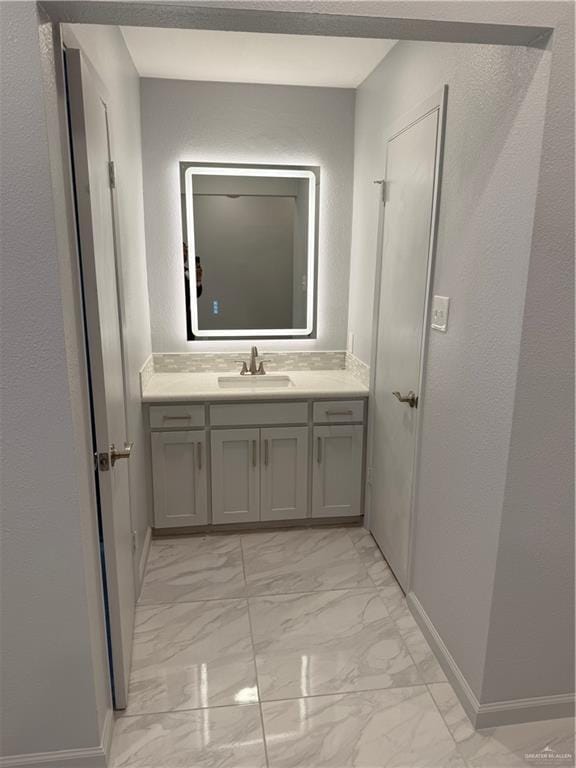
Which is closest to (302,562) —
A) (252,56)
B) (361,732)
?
(361,732)

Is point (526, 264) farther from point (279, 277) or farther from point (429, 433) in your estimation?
point (279, 277)

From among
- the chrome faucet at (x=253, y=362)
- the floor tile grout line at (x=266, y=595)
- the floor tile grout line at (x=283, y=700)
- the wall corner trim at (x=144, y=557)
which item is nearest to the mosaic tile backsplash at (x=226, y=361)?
the chrome faucet at (x=253, y=362)

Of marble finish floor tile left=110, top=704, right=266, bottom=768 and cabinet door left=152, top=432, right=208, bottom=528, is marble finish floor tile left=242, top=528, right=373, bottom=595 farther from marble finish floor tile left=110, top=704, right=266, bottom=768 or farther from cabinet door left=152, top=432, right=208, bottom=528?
marble finish floor tile left=110, top=704, right=266, bottom=768

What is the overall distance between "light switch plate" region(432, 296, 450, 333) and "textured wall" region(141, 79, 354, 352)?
4.44ft

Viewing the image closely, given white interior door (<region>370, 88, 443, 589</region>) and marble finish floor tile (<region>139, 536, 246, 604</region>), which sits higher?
white interior door (<region>370, 88, 443, 589</region>)

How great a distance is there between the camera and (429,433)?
80.4 inches

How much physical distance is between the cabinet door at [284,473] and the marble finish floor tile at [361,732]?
1168mm

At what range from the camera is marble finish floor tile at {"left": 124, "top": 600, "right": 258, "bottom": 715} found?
1835 mm

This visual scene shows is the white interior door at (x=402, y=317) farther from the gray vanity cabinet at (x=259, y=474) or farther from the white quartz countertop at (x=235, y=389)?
the gray vanity cabinet at (x=259, y=474)

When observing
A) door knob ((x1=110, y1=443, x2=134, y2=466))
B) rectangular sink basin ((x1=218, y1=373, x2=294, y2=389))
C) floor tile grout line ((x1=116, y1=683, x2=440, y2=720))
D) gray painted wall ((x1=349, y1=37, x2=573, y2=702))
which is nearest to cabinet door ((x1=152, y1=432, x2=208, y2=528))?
rectangular sink basin ((x1=218, y1=373, x2=294, y2=389))

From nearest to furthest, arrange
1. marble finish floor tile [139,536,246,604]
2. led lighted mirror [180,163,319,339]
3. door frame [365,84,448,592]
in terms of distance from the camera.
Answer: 1. door frame [365,84,448,592]
2. marble finish floor tile [139,536,246,604]
3. led lighted mirror [180,163,319,339]

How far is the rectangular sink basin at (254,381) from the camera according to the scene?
3.06m

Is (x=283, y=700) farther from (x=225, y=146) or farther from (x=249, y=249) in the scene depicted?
(x=225, y=146)

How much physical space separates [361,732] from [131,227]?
2.27 metres
